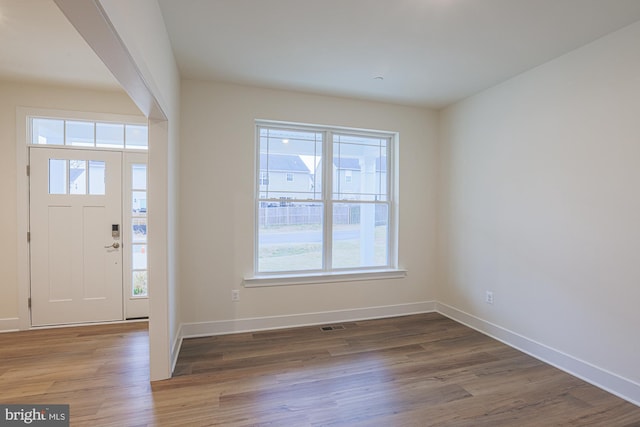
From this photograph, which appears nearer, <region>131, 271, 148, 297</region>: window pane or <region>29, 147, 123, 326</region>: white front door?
<region>29, 147, 123, 326</region>: white front door

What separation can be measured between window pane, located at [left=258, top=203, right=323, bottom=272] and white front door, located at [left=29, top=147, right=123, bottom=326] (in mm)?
1739

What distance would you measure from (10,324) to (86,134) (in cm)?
224

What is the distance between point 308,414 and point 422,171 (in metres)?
3.08

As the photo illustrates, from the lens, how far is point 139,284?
140 inches

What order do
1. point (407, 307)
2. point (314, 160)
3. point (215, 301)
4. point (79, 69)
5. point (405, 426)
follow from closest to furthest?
point (405, 426) → point (79, 69) → point (215, 301) → point (314, 160) → point (407, 307)

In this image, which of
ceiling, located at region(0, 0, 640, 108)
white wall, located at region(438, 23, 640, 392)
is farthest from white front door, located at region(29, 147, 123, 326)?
white wall, located at region(438, 23, 640, 392)

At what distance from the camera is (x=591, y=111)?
7.60 feet

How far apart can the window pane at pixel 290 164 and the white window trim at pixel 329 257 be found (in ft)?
0.26

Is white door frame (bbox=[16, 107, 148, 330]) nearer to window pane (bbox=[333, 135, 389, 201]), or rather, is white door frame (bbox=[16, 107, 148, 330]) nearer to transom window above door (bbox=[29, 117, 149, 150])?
transom window above door (bbox=[29, 117, 149, 150])

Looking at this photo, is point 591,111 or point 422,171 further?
point 422,171

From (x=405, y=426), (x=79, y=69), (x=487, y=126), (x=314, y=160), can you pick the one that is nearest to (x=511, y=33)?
(x=487, y=126)

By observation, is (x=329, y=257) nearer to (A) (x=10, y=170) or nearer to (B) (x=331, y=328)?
(B) (x=331, y=328)

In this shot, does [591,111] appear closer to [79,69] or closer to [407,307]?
[407,307]

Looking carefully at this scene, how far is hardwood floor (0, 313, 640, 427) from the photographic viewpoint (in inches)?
74.8
